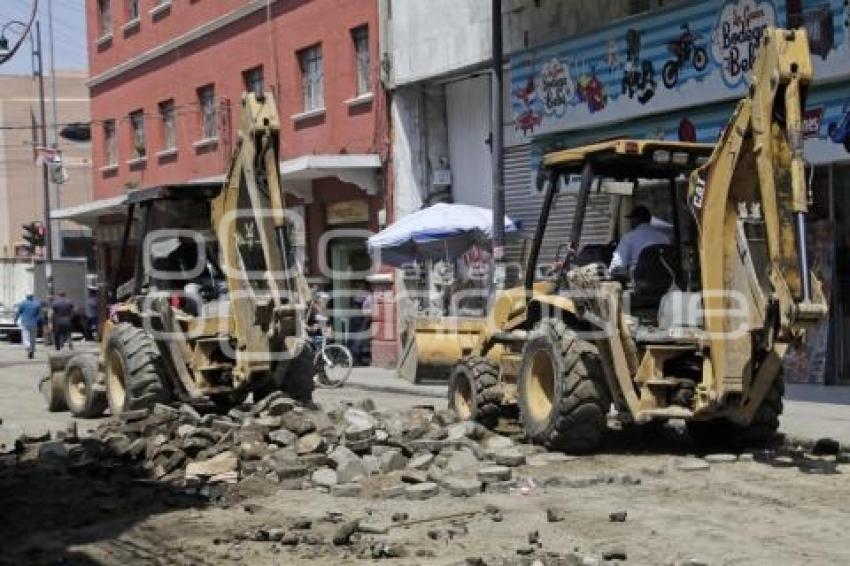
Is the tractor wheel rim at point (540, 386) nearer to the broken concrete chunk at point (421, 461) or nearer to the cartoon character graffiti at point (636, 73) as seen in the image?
the broken concrete chunk at point (421, 461)

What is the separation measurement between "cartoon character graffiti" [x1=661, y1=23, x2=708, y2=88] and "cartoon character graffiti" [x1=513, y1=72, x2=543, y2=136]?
3.29 m

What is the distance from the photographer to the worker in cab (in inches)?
404

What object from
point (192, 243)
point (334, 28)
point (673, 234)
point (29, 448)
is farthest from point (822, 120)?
point (334, 28)

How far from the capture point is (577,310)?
10.2 m

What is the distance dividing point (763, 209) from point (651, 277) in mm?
1694

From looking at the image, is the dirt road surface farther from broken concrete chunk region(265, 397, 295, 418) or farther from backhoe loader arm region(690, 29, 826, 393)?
broken concrete chunk region(265, 397, 295, 418)

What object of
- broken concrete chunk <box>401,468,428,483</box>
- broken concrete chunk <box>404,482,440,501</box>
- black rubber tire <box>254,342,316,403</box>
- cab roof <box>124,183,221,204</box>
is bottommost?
broken concrete chunk <box>404,482,440,501</box>

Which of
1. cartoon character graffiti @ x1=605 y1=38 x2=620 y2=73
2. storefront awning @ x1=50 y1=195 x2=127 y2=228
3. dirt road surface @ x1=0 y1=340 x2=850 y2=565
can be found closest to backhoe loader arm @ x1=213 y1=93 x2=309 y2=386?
dirt road surface @ x1=0 y1=340 x2=850 y2=565

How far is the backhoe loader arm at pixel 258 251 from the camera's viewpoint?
1188 cm

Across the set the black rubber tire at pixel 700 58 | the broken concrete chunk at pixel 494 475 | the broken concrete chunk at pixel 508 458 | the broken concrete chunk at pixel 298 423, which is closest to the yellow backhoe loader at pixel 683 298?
the broken concrete chunk at pixel 508 458

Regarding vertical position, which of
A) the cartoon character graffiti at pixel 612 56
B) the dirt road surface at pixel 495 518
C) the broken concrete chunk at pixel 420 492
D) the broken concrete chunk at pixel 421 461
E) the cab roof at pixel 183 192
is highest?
the cartoon character graffiti at pixel 612 56

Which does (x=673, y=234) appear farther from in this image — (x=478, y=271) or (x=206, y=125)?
(x=206, y=125)

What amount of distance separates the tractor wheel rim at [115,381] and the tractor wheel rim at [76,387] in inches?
35.5

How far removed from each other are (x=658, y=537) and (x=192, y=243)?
771cm
